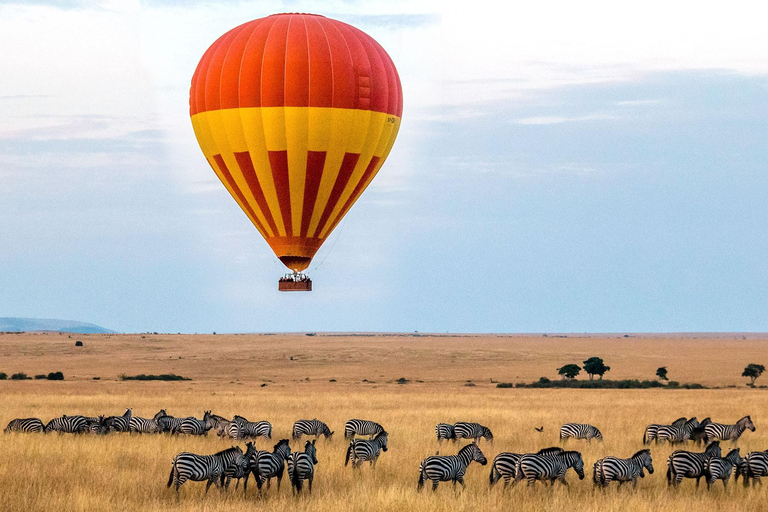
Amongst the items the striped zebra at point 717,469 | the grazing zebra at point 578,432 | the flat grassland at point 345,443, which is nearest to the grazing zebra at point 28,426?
the flat grassland at point 345,443

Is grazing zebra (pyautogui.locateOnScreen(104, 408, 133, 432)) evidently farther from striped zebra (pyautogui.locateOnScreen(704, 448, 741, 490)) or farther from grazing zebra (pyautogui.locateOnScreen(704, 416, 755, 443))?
grazing zebra (pyautogui.locateOnScreen(704, 416, 755, 443))

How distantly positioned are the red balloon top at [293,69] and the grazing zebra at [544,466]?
50.7 ft

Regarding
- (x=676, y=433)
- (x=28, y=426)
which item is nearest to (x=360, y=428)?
(x=676, y=433)

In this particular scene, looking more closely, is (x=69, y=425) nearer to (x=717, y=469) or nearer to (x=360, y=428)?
(x=360, y=428)

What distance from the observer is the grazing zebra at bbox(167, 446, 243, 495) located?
658 inches

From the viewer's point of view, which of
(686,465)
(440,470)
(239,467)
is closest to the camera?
(239,467)

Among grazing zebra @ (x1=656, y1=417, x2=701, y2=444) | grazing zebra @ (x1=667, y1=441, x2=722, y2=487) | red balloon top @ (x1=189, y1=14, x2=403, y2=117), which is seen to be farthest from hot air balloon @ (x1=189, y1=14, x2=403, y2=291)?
grazing zebra @ (x1=667, y1=441, x2=722, y2=487)

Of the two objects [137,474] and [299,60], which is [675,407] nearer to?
[299,60]

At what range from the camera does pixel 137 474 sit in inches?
746

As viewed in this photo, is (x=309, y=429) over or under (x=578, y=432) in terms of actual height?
under

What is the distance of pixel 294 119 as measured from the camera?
29.4 meters

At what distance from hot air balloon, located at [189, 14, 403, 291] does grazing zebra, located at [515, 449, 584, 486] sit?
46.5 ft

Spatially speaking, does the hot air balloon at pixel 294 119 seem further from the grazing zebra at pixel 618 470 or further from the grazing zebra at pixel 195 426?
Answer: the grazing zebra at pixel 618 470

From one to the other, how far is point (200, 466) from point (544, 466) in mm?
6677
